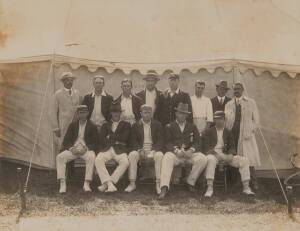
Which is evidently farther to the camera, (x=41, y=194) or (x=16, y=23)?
(x=16, y=23)

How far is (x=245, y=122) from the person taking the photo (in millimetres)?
8172

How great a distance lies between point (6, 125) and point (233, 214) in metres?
4.18

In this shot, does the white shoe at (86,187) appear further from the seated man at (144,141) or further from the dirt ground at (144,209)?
the seated man at (144,141)

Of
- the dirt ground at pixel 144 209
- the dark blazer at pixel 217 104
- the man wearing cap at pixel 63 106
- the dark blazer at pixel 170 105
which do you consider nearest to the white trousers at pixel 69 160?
the dirt ground at pixel 144 209

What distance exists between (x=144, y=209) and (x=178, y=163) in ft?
3.34

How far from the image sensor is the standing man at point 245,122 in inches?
322

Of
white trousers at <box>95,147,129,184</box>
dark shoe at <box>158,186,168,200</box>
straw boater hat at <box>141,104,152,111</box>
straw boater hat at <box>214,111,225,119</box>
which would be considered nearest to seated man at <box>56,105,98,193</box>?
white trousers at <box>95,147,129,184</box>

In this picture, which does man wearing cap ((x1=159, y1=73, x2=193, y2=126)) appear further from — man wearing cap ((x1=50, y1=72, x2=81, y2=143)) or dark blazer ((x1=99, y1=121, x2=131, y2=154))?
man wearing cap ((x1=50, y1=72, x2=81, y2=143))

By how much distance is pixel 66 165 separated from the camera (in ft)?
26.4

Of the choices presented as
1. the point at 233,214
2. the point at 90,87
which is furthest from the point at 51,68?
the point at 233,214

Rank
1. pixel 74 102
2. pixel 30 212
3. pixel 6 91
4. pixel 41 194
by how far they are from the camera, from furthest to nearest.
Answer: pixel 6 91 < pixel 74 102 < pixel 41 194 < pixel 30 212

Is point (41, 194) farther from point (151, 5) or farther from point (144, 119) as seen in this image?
point (151, 5)

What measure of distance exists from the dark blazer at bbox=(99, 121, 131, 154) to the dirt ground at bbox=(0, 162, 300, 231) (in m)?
0.55

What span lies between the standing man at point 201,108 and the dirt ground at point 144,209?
97 centimetres
